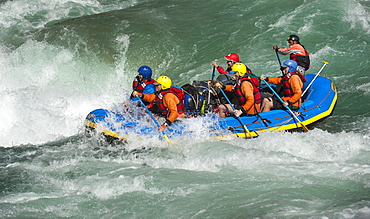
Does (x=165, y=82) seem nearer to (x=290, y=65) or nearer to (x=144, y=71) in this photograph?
(x=144, y=71)

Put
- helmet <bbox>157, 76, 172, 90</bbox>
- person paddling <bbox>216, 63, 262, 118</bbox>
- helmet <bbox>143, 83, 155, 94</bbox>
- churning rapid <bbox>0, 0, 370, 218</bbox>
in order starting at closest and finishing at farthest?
churning rapid <bbox>0, 0, 370, 218</bbox> < helmet <bbox>157, 76, 172, 90</bbox> < person paddling <bbox>216, 63, 262, 118</bbox> < helmet <bbox>143, 83, 155, 94</bbox>

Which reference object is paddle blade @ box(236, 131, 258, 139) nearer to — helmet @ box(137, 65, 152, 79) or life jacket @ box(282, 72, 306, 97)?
life jacket @ box(282, 72, 306, 97)

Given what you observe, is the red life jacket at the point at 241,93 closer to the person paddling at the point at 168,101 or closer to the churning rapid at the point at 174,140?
the churning rapid at the point at 174,140

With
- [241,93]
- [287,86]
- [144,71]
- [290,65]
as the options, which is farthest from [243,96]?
[144,71]

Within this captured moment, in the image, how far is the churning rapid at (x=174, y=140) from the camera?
5.93 m

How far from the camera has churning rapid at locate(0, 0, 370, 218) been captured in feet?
19.5

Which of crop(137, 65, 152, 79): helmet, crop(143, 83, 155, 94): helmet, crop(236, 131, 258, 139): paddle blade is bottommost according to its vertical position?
crop(236, 131, 258, 139): paddle blade

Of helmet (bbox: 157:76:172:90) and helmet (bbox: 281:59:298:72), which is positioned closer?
helmet (bbox: 157:76:172:90)

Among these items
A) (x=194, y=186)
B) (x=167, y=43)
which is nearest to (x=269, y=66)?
(x=167, y=43)

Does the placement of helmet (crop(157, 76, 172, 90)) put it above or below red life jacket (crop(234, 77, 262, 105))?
above

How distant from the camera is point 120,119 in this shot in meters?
8.02

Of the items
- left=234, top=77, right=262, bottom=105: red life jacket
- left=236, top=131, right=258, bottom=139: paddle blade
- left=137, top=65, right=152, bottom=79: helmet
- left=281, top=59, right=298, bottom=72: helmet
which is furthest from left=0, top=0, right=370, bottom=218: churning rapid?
left=281, top=59, right=298, bottom=72: helmet

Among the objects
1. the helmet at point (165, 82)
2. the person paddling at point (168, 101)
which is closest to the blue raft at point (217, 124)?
the person paddling at point (168, 101)

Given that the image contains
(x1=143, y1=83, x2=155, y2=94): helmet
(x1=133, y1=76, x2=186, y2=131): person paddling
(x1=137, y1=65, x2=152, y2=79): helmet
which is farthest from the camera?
(x1=137, y1=65, x2=152, y2=79): helmet
